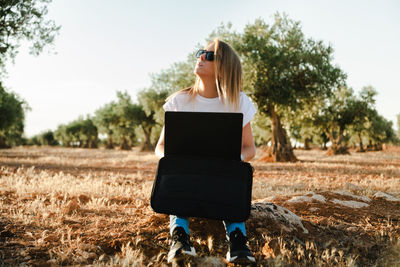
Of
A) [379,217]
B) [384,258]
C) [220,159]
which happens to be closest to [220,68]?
[220,159]

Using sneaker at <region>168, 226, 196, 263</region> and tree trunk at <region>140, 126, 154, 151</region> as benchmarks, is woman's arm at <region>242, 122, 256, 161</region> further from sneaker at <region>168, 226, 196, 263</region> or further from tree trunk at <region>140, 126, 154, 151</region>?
tree trunk at <region>140, 126, 154, 151</region>

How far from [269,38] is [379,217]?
18.2 m

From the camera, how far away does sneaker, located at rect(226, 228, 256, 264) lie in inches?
112

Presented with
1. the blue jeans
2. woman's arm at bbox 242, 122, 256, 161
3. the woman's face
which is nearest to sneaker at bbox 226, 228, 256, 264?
the blue jeans

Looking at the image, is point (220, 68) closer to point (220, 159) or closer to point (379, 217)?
point (220, 159)

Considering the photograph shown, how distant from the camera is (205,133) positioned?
318cm

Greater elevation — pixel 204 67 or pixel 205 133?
pixel 204 67

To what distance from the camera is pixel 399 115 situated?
72.6 metres

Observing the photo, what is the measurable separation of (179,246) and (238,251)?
631 millimetres

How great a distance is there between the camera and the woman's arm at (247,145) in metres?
3.68

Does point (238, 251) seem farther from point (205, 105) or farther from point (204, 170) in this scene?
point (205, 105)

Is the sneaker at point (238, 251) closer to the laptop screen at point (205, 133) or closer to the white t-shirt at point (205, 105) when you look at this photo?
the laptop screen at point (205, 133)

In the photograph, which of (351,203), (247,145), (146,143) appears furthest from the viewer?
(146,143)

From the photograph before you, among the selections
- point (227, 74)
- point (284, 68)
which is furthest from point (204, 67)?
point (284, 68)
